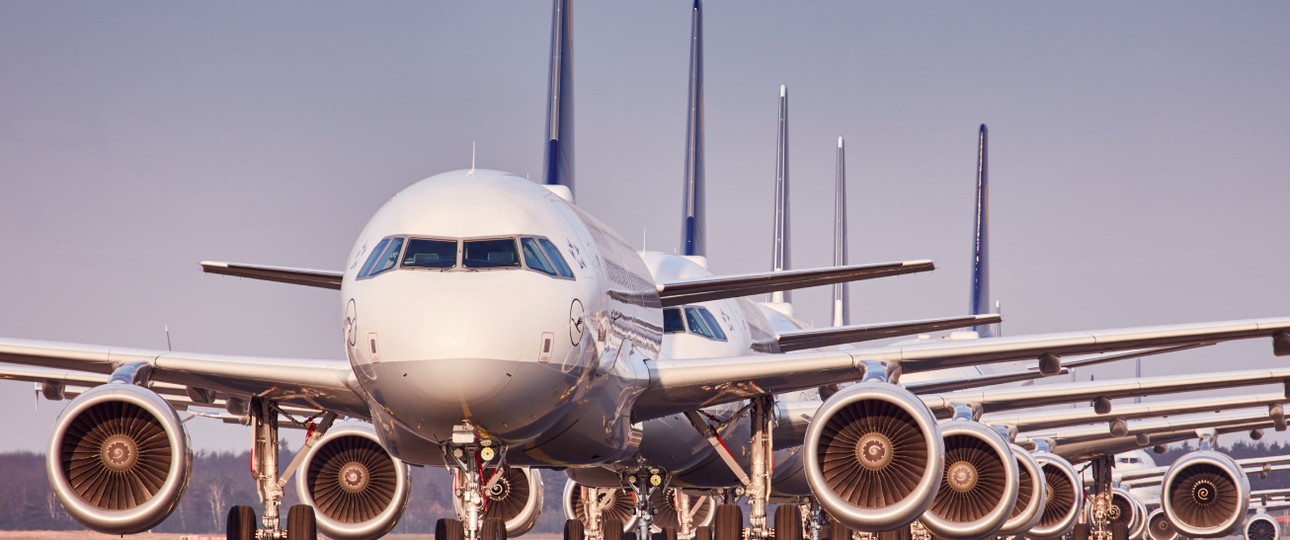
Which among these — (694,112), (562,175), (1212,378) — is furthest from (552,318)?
(694,112)

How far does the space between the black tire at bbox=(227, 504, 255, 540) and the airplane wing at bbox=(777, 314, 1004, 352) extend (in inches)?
344

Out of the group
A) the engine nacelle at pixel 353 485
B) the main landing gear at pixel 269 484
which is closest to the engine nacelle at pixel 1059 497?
the engine nacelle at pixel 353 485

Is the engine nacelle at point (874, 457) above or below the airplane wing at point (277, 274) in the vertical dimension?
below

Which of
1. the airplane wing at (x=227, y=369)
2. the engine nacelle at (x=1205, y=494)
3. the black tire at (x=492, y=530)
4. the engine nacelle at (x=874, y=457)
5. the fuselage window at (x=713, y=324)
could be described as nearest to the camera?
the black tire at (x=492, y=530)

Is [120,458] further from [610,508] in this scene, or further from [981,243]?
[981,243]

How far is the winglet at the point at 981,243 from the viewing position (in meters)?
46.5

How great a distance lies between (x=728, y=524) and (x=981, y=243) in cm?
2910

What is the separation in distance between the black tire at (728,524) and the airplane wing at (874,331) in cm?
359

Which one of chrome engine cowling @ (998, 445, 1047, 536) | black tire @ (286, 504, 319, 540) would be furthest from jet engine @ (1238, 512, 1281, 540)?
black tire @ (286, 504, 319, 540)

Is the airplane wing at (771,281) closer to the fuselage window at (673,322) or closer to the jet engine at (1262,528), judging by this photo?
the fuselage window at (673,322)

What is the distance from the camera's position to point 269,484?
15.1 m

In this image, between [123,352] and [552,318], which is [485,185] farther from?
[123,352]

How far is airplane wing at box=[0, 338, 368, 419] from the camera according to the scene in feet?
48.4

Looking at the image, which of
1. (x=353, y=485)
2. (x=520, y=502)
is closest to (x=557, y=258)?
(x=353, y=485)
